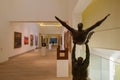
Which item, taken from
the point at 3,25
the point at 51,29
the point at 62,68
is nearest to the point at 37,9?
the point at 3,25

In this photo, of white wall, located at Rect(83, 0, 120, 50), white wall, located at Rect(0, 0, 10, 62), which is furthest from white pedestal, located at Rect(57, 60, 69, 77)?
white wall, located at Rect(0, 0, 10, 62)

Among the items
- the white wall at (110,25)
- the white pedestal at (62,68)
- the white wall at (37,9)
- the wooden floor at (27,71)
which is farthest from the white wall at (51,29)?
the white wall at (110,25)

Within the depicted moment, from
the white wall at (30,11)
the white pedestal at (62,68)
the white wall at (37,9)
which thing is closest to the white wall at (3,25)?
the white wall at (30,11)

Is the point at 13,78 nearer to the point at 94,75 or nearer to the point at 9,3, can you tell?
the point at 94,75

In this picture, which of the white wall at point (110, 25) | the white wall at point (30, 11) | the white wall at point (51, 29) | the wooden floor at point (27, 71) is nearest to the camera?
the white wall at point (110, 25)

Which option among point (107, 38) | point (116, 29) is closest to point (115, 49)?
point (116, 29)

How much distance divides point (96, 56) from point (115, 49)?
161 centimetres

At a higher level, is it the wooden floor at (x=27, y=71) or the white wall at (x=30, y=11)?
the white wall at (x=30, y=11)

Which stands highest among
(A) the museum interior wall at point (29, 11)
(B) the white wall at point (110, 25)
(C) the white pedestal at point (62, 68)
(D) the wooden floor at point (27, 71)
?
(A) the museum interior wall at point (29, 11)

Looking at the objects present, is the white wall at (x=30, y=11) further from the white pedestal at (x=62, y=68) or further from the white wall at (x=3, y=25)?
the white pedestal at (x=62, y=68)

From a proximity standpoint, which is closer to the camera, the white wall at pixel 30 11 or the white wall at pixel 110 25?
Answer: the white wall at pixel 110 25

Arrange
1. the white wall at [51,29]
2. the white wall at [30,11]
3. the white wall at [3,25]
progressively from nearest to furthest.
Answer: the white wall at [30,11] → the white wall at [3,25] → the white wall at [51,29]

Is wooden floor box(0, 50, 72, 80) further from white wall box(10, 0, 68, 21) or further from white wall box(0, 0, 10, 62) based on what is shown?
white wall box(10, 0, 68, 21)

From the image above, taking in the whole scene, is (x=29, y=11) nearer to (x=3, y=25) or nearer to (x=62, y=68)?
(x=3, y=25)
